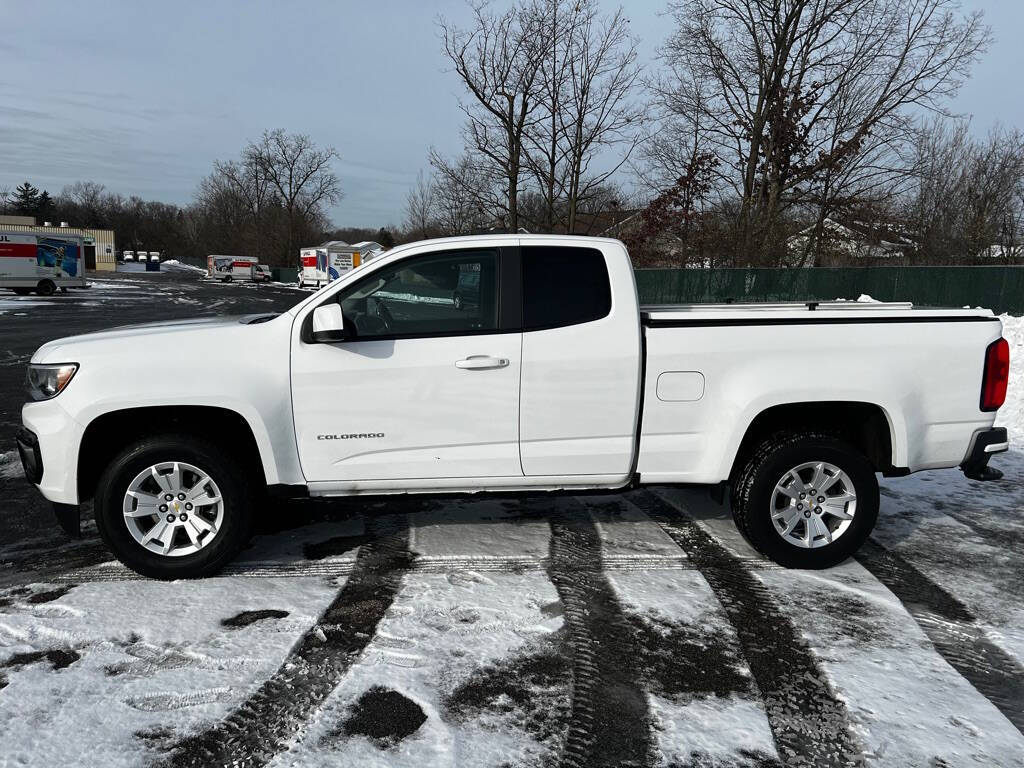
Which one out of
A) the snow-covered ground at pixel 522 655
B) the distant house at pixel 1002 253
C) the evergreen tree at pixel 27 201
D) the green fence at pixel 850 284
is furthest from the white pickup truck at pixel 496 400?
the evergreen tree at pixel 27 201

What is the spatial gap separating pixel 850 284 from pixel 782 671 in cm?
2105

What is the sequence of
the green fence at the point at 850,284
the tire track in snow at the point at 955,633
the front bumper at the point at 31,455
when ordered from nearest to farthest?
the tire track in snow at the point at 955,633, the front bumper at the point at 31,455, the green fence at the point at 850,284

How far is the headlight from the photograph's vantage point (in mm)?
4066

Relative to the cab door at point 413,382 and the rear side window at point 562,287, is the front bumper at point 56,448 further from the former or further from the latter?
the rear side window at point 562,287

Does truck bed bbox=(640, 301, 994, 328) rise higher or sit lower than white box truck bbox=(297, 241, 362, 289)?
lower

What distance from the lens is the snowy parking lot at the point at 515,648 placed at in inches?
110

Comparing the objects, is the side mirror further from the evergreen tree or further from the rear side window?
the evergreen tree

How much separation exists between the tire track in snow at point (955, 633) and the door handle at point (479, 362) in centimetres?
261

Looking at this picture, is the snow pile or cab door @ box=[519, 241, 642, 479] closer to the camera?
cab door @ box=[519, 241, 642, 479]

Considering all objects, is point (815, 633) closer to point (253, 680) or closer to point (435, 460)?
point (435, 460)

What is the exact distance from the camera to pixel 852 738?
112 inches

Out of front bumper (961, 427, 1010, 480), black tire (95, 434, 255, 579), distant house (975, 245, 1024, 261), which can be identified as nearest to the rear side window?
black tire (95, 434, 255, 579)

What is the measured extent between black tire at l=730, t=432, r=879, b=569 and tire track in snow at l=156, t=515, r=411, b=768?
2.13 m

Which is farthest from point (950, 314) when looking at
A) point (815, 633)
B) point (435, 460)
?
point (435, 460)
